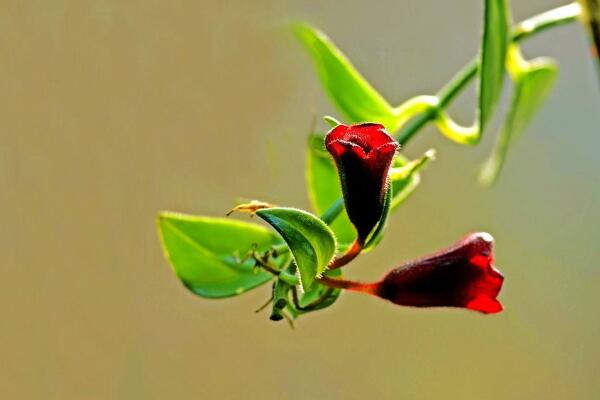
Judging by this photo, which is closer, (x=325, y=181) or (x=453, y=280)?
(x=453, y=280)

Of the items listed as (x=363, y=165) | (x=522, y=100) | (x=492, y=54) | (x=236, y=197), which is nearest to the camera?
(x=363, y=165)

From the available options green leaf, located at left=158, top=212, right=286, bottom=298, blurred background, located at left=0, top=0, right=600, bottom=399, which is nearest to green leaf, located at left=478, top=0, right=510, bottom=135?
green leaf, located at left=158, top=212, right=286, bottom=298

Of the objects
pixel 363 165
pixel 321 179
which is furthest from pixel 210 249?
pixel 363 165

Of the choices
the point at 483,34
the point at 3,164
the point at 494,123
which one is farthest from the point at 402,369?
the point at 483,34

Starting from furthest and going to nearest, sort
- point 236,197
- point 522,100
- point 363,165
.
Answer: point 236,197
point 522,100
point 363,165

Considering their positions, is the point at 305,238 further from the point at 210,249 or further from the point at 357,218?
the point at 210,249

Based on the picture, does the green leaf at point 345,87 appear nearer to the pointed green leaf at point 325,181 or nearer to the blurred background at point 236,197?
the pointed green leaf at point 325,181

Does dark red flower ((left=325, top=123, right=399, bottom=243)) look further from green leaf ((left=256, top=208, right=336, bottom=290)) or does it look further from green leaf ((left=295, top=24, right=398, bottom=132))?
green leaf ((left=295, top=24, right=398, bottom=132))
